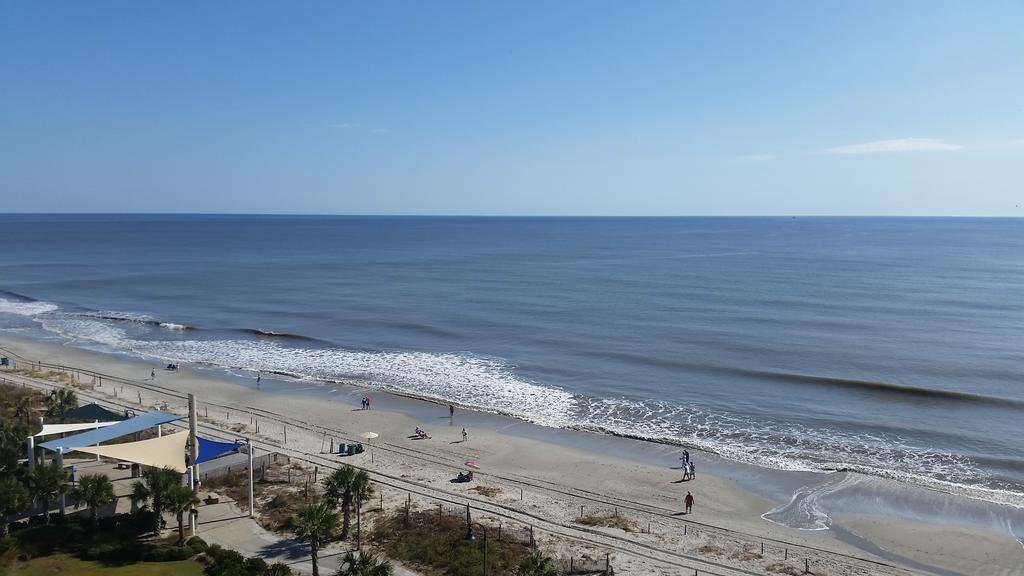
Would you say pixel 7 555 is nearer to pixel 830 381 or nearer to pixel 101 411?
pixel 101 411

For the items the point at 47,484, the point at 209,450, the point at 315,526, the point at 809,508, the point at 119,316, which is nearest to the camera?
the point at 315,526

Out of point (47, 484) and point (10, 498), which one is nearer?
point (10, 498)

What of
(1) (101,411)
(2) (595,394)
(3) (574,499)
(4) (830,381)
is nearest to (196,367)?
(1) (101,411)

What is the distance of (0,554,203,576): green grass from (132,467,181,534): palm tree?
2447 millimetres

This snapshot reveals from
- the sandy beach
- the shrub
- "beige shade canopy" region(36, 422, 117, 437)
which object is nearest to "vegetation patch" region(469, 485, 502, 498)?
the sandy beach

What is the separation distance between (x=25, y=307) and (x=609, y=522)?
85.8 metres

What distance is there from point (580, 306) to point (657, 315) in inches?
416

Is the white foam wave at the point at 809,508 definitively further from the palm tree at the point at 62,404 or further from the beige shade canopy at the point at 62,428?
the palm tree at the point at 62,404

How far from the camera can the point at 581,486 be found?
3434 cm

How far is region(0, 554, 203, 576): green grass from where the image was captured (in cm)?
2194

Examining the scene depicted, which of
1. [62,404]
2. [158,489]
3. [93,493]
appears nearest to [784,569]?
[158,489]

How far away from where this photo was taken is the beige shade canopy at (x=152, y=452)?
26688 millimetres

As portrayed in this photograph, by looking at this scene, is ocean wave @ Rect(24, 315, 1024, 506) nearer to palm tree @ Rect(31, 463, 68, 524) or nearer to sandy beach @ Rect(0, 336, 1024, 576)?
sandy beach @ Rect(0, 336, 1024, 576)

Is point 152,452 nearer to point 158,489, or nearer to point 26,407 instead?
point 158,489
